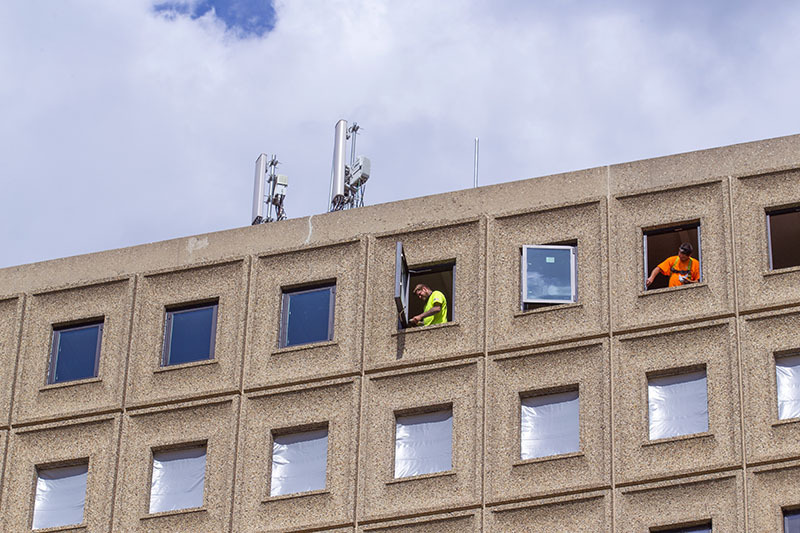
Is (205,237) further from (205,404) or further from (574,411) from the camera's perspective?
(574,411)

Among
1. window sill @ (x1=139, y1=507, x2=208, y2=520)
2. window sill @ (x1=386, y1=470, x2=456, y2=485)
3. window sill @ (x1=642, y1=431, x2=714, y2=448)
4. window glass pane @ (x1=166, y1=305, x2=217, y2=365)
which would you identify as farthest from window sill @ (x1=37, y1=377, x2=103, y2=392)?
window sill @ (x1=642, y1=431, x2=714, y2=448)

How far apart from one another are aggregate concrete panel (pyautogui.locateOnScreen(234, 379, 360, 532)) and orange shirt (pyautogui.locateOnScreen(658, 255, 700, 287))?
24.0ft

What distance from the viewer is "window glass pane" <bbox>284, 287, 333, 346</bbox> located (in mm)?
54438

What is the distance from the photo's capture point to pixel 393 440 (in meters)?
52.3

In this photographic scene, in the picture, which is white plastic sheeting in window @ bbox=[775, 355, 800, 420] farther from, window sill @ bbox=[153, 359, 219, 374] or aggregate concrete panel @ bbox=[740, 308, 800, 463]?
window sill @ bbox=[153, 359, 219, 374]

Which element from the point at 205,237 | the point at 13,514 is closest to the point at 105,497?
the point at 13,514

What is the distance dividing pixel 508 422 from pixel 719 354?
480cm

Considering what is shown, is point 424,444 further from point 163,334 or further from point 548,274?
point 163,334

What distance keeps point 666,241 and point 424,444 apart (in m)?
7.06

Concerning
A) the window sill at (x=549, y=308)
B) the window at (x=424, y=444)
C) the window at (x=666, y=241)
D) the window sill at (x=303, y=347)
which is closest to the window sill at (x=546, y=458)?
the window at (x=424, y=444)

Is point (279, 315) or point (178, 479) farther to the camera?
point (279, 315)

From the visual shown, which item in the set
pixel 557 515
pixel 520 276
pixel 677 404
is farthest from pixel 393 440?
pixel 677 404

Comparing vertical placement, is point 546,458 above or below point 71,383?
below

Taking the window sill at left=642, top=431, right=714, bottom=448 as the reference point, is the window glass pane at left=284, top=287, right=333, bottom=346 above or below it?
above
